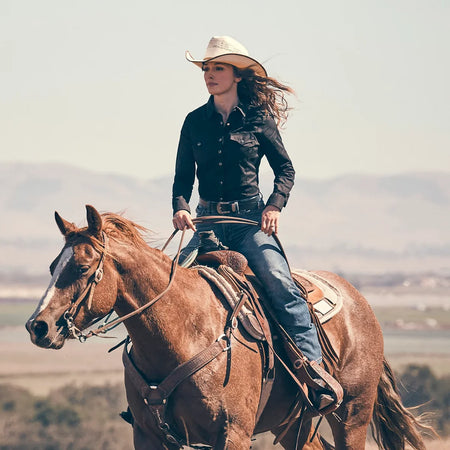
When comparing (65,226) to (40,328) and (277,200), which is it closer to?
(40,328)

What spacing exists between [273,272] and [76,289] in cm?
200

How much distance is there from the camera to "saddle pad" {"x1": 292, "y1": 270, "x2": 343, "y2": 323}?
10526mm

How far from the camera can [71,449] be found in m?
33.9

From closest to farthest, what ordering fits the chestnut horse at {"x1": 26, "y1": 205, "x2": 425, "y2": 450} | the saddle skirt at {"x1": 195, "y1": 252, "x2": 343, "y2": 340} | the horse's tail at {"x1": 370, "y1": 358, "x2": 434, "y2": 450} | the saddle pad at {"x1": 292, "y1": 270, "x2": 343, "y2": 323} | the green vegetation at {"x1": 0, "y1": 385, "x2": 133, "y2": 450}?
1. the chestnut horse at {"x1": 26, "y1": 205, "x2": 425, "y2": 450}
2. the saddle skirt at {"x1": 195, "y1": 252, "x2": 343, "y2": 340}
3. the saddle pad at {"x1": 292, "y1": 270, "x2": 343, "y2": 323}
4. the horse's tail at {"x1": 370, "y1": 358, "x2": 434, "y2": 450}
5. the green vegetation at {"x1": 0, "y1": 385, "x2": 133, "y2": 450}

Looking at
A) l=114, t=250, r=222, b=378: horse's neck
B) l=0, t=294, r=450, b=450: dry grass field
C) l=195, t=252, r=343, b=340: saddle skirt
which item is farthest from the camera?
l=0, t=294, r=450, b=450: dry grass field

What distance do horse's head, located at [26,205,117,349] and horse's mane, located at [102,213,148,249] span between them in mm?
203

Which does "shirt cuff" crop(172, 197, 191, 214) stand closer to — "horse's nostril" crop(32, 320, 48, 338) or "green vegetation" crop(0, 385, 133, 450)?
"horse's nostril" crop(32, 320, 48, 338)

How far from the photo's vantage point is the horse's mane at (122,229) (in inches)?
349

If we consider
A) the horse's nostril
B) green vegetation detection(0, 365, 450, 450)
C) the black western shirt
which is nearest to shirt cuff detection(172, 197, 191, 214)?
the black western shirt

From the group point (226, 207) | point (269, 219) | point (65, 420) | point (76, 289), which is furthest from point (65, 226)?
point (65, 420)

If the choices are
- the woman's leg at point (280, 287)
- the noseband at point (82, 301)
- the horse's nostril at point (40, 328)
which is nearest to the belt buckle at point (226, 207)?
the woman's leg at point (280, 287)

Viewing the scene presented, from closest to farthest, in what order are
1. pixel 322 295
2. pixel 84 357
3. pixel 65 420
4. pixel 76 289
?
1. pixel 76 289
2. pixel 322 295
3. pixel 65 420
4. pixel 84 357

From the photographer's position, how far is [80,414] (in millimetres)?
41531

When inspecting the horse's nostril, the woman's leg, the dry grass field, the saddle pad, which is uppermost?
the horse's nostril
